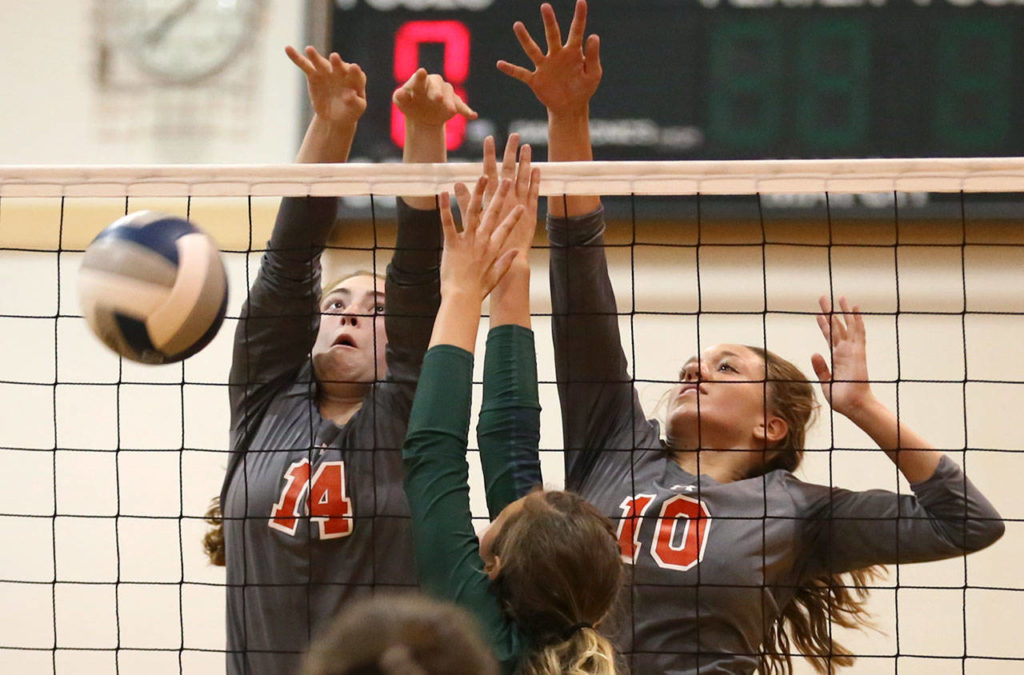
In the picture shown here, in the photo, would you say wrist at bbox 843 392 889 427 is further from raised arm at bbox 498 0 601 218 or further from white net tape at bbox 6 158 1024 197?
raised arm at bbox 498 0 601 218

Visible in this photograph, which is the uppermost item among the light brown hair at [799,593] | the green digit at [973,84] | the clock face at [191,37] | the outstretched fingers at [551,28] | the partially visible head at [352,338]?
the clock face at [191,37]

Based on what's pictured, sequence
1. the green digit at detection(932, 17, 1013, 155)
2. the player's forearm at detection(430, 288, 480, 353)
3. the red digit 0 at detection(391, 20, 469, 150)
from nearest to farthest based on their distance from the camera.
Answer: the player's forearm at detection(430, 288, 480, 353)
the green digit at detection(932, 17, 1013, 155)
the red digit 0 at detection(391, 20, 469, 150)

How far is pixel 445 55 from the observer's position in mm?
3479

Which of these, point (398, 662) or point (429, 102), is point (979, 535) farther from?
point (398, 662)

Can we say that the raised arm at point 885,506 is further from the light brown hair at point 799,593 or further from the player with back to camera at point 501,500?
the player with back to camera at point 501,500

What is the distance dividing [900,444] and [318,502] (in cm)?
101

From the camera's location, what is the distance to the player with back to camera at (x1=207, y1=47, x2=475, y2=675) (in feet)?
6.94

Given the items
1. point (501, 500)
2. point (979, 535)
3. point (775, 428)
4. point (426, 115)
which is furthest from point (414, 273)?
point (979, 535)

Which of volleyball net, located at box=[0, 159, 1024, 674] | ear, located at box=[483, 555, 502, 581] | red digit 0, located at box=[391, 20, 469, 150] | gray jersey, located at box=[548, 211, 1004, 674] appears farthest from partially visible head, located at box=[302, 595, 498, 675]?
red digit 0, located at box=[391, 20, 469, 150]

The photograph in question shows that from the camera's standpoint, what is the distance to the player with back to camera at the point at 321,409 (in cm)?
212

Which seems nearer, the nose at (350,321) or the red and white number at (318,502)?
the red and white number at (318,502)

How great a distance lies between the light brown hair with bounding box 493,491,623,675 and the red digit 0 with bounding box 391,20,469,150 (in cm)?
205

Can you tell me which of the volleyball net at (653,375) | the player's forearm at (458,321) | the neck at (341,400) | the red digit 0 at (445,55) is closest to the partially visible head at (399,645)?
the player's forearm at (458,321)

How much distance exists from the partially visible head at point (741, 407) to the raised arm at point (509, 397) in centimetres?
49
